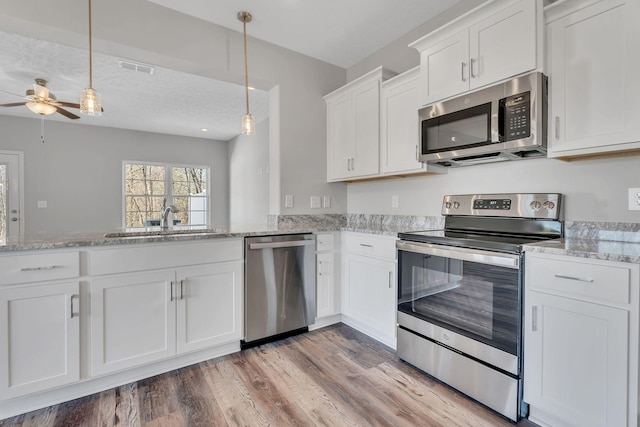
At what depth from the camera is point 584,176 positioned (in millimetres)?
1763

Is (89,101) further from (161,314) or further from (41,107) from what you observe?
(41,107)

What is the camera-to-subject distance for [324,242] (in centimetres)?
284

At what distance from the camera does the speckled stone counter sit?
51.3 inches

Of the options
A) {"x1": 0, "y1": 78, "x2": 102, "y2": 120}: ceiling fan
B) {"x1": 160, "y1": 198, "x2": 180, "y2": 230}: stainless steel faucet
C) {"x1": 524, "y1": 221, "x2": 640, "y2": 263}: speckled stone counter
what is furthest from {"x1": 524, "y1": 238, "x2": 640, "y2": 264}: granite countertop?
{"x1": 0, "y1": 78, "x2": 102, "y2": 120}: ceiling fan

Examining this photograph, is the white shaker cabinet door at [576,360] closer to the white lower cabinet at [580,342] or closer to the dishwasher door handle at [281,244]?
the white lower cabinet at [580,342]

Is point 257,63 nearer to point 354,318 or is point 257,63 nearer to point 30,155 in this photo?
point 354,318

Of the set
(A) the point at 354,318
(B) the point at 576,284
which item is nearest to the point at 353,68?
(A) the point at 354,318

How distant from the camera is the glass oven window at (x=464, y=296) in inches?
63.1

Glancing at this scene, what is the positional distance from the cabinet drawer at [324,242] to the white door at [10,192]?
5.39m

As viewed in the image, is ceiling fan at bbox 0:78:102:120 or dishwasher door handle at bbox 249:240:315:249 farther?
ceiling fan at bbox 0:78:102:120

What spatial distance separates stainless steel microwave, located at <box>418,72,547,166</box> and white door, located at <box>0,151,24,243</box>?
21.1ft

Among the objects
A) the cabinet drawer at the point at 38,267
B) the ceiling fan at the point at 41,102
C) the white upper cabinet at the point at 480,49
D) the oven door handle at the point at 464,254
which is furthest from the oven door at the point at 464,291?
the ceiling fan at the point at 41,102

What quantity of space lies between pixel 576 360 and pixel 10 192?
733cm

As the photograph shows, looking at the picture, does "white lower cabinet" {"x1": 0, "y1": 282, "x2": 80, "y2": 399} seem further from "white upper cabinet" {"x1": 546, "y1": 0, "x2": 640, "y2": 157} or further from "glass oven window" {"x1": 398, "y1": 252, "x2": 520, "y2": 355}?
"white upper cabinet" {"x1": 546, "y1": 0, "x2": 640, "y2": 157}
